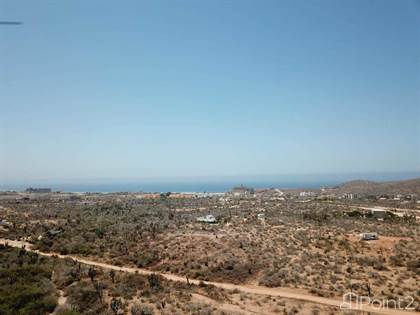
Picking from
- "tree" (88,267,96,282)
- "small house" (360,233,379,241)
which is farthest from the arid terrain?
"small house" (360,233,379,241)

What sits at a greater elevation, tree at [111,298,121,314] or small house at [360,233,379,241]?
small house at [360,233,379,241]

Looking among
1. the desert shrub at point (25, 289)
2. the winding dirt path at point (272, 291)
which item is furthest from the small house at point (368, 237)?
the desert shrub at point (25, 289)

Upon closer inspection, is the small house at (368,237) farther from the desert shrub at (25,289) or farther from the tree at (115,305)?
the desert shrub at (25,289)

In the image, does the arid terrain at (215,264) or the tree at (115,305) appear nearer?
the tree at (115,305)

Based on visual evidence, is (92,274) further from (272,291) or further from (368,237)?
(368,237)

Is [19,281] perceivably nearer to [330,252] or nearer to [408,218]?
[330,252]

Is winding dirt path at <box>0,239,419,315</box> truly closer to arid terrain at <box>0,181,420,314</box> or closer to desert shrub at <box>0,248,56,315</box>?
arid terrain at <box>0,181,420,314</box>

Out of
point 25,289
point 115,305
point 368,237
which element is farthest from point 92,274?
point 368,237

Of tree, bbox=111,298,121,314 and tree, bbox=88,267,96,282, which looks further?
tree, bbox=88,267,96,282

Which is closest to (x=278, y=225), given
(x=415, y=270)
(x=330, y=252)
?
(x=330, y=252)
